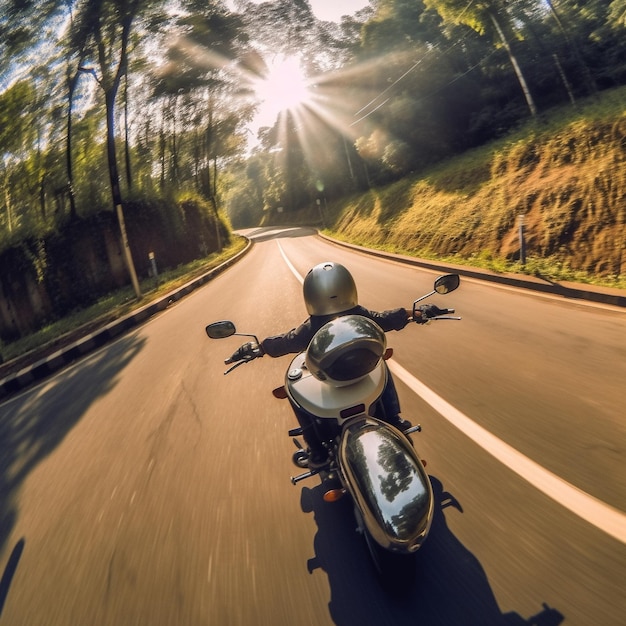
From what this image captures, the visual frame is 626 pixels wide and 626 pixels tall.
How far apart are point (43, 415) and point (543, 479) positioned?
5841 millimetres

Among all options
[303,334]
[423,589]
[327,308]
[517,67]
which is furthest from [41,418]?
[517,67]

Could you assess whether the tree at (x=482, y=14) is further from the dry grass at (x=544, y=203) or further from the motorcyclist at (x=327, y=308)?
the motorcyclist at (x=327, y=308)

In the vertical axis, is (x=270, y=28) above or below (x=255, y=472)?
above

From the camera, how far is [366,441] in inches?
74.7

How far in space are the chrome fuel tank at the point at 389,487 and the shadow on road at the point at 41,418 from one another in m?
2.23

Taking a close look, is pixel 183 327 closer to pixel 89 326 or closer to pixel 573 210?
pixel 89 326

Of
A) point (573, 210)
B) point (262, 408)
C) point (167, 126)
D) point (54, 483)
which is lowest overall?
point (573, 210)

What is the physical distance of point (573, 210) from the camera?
880cm

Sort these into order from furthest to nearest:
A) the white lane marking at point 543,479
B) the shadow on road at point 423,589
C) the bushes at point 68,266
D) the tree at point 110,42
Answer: the bushes at point 68,266
the tree at point 110,42
the white lane marking at point 543,479
the shadow on road at point 423,589

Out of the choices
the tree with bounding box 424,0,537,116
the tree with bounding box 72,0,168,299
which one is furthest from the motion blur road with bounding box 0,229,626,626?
the tree with bounding box 424,0,537,116

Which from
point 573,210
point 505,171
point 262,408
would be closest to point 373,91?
point 505,171

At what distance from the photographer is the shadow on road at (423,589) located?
1.74 meters

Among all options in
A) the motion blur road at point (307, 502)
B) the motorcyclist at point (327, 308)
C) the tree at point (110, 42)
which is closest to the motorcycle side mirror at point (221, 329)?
the motorcyclist at point (327, 308)

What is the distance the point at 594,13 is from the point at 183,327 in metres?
27.4
